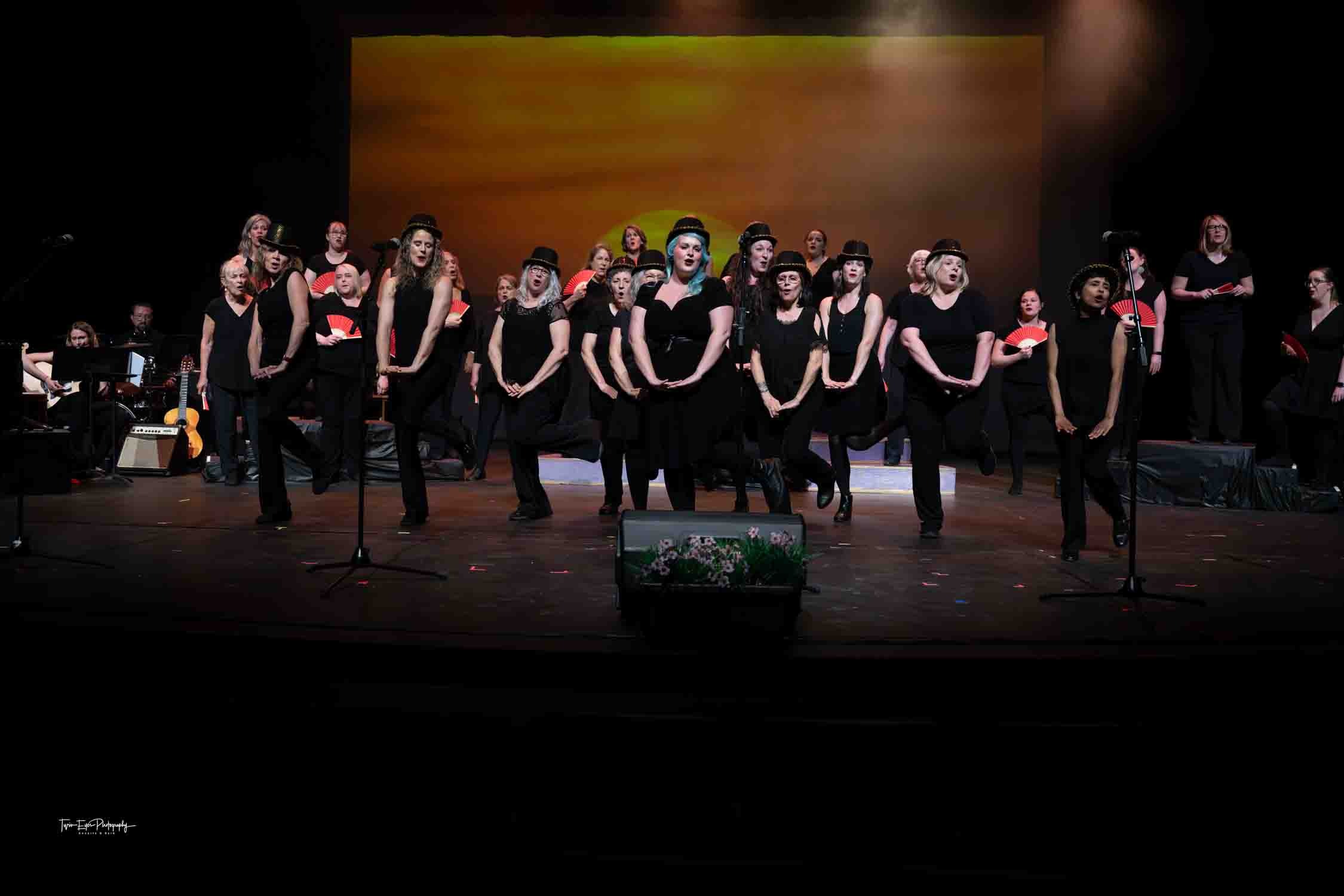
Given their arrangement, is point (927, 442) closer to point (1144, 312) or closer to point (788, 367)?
point (788, 367)

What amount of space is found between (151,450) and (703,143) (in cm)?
680

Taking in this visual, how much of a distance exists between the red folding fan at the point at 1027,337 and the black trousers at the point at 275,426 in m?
5.30

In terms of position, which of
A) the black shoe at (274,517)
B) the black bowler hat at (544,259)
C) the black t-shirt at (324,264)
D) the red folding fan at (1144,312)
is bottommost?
Answer: the black shoe at (274,517)

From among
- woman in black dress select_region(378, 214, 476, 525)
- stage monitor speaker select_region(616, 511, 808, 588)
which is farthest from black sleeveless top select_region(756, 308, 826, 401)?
stage monitor speaker select_region(616, 511, 808, 588)

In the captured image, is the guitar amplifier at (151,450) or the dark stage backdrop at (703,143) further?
the dark stage backdrop at (703,143)

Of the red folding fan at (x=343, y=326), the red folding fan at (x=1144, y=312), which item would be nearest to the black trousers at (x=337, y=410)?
the red folding fan at (x=343, y=326)

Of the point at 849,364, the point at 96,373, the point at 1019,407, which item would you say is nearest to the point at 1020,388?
the point at 1019,407

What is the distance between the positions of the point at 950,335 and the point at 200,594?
13.0 ft

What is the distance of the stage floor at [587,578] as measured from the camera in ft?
13.1

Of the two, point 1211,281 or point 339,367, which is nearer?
point 1211,281

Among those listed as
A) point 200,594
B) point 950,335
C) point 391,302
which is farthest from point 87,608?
point 950,335

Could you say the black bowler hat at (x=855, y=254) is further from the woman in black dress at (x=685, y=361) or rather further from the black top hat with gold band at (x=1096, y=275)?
the woman in black dress at (x=685, y=361)

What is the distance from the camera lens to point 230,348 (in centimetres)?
859

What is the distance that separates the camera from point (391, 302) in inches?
255
